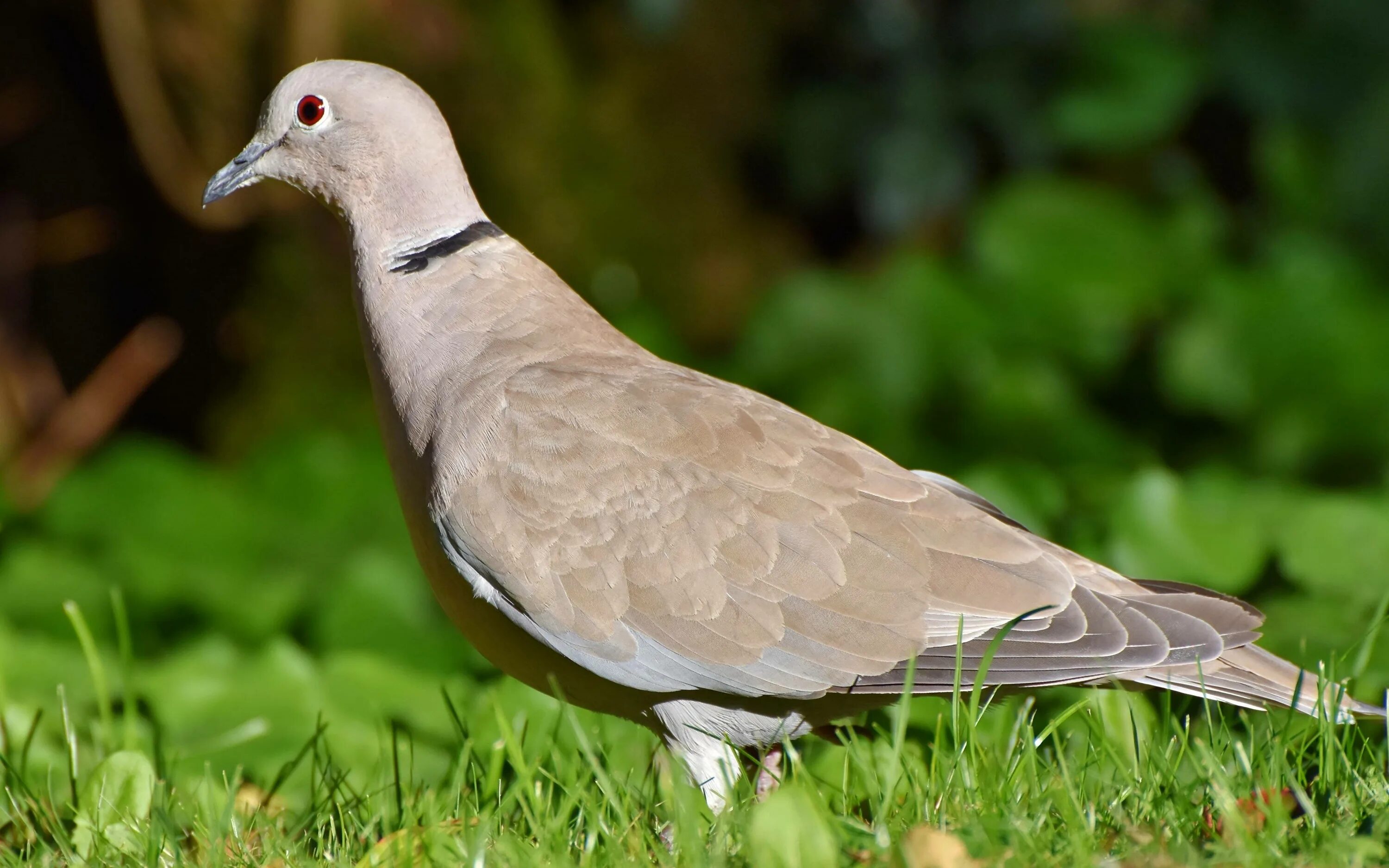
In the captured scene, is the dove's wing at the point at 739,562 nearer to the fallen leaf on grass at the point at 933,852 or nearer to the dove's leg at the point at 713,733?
the dove's leg at the point at 713,733

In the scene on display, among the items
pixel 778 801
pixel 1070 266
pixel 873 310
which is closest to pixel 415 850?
pixel 778 801

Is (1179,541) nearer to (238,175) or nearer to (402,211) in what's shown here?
(402,211)

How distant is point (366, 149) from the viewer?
10.3 feet

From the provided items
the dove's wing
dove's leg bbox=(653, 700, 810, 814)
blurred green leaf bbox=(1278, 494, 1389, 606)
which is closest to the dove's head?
the dove's wing

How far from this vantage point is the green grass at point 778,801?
2.19 m

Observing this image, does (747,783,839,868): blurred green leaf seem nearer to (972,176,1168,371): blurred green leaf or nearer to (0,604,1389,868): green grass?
(0,604,1389,868): green grass

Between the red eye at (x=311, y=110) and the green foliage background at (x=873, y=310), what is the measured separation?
4.14 feet

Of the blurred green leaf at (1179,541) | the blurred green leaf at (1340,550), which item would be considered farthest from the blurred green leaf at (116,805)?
the blurred green leaf at (1340,550)

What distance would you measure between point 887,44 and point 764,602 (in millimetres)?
3999

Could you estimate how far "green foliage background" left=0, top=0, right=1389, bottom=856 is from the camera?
11.9 feet

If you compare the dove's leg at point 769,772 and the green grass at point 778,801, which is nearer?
the green grass at point 778,801

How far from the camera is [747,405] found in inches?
Result: 118

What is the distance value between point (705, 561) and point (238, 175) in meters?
1.40

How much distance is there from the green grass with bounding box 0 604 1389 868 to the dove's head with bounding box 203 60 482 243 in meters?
1.04
